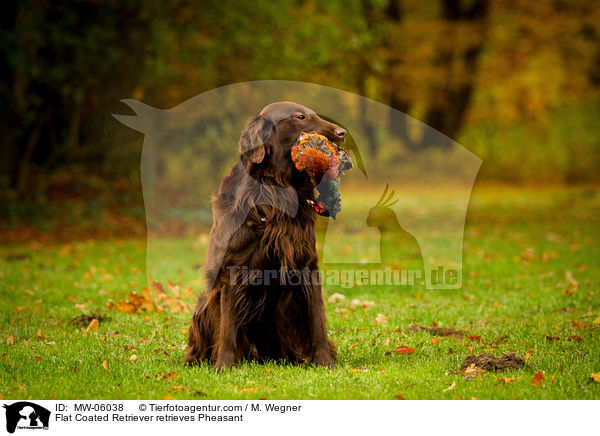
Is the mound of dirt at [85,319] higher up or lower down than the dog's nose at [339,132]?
lower down

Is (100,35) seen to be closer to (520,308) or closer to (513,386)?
(520,308)

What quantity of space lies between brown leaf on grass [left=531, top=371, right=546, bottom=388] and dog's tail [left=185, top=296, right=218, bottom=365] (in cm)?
235

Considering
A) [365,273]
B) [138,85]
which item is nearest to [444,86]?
[138,85]

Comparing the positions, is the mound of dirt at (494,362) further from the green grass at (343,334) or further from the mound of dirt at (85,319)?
the mound of dirt at (85,319)

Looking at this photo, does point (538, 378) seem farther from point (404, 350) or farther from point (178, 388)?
point (178, 388)

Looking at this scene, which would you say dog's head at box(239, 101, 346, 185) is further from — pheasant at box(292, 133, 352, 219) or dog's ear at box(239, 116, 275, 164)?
pheasant at box(292, 133, 352, 219)

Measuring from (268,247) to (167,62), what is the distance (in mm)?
12245

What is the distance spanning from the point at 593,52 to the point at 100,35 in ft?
48.5

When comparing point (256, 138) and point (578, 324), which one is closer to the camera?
point (256, 138)

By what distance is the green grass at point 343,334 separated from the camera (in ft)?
13.9

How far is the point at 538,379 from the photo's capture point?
4.22 m

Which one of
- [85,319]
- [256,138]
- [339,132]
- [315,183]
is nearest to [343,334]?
[315,183]
